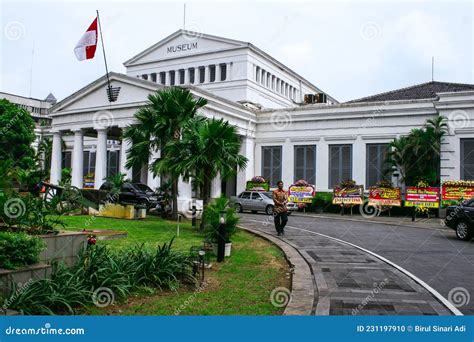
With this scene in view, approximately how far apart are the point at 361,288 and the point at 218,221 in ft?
13.8

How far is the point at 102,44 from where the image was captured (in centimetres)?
2508

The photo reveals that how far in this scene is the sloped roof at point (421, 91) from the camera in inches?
1395

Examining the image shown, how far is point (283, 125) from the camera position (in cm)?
3422

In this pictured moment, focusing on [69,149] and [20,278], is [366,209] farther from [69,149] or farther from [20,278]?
[69,149]

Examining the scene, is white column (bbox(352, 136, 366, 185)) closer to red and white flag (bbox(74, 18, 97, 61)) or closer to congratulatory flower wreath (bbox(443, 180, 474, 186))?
congratulatory flower wreath (bbox(443, 180, 474, 186))

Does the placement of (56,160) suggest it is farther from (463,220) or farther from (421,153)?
(463,220)

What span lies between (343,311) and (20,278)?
4492mm

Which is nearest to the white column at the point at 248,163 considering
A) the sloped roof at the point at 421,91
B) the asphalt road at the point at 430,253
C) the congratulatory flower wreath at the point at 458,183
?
the sloped roof at the point at 421,91

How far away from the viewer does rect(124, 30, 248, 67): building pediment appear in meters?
42.4

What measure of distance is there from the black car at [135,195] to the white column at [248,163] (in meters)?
10.6

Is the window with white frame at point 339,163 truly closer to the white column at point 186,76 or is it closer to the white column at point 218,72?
the white column at point 218,72

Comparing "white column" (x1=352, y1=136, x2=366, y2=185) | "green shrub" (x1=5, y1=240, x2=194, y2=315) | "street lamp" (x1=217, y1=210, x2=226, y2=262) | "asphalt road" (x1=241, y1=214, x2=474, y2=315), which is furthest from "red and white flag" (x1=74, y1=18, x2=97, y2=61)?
"green shrub" (x1=5, y1=240, x2=194, y2=315)

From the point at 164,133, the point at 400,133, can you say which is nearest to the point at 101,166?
the point at 164,133

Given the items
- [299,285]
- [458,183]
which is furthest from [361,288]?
[458,183]
